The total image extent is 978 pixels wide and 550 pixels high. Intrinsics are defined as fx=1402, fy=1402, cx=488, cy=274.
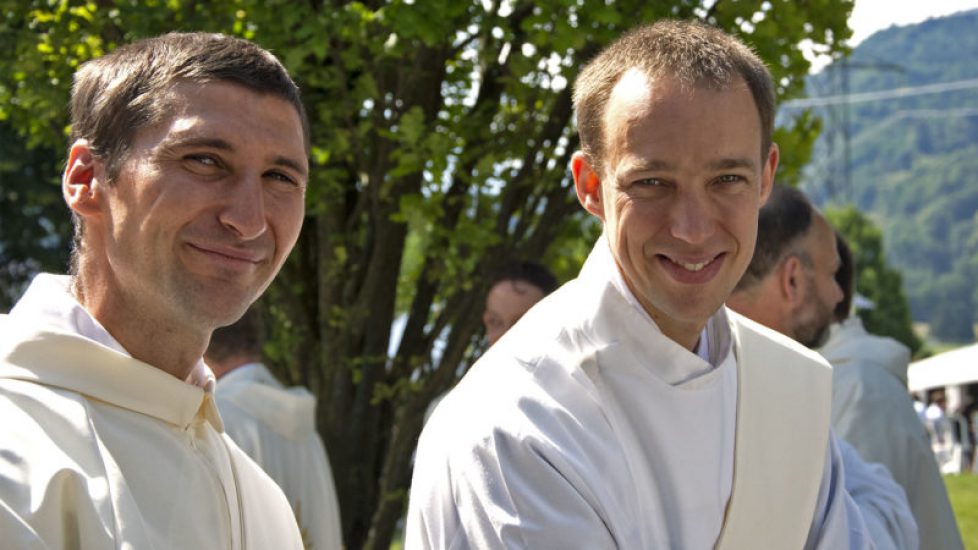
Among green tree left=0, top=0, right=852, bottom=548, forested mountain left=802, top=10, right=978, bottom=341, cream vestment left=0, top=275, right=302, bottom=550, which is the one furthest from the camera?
forested mountain left=802, top=10, right=978, bottom=341

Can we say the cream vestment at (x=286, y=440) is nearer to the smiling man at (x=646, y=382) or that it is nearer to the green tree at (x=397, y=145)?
the green tree at (x=397, y=145)

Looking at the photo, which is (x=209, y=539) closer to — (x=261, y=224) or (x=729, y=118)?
(x=261, y=224)

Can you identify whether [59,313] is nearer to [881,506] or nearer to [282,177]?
[282,177]

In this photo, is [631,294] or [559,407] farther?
[631,294]

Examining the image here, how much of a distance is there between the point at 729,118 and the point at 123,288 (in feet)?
4.03

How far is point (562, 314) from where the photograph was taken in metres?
2.89

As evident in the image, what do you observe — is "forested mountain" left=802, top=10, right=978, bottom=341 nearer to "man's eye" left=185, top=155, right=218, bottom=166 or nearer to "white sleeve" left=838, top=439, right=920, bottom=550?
"white sleeve" left=838, top=439, right=920, bottom=550

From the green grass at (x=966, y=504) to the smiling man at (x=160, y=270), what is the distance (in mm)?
7661

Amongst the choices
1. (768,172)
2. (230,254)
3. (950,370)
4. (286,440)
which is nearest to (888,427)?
(768,172)

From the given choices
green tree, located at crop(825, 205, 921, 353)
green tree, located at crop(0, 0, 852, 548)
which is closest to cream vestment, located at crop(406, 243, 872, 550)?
green tree, located at crop(0, 0, 852, 548)

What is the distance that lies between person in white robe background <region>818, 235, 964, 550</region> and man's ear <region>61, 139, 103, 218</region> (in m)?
3.33

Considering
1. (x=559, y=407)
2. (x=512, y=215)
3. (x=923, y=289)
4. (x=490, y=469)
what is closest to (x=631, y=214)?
(x=559, y=407)

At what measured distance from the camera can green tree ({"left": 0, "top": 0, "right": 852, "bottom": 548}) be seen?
18.7 feet

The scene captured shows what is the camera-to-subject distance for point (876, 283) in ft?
158
